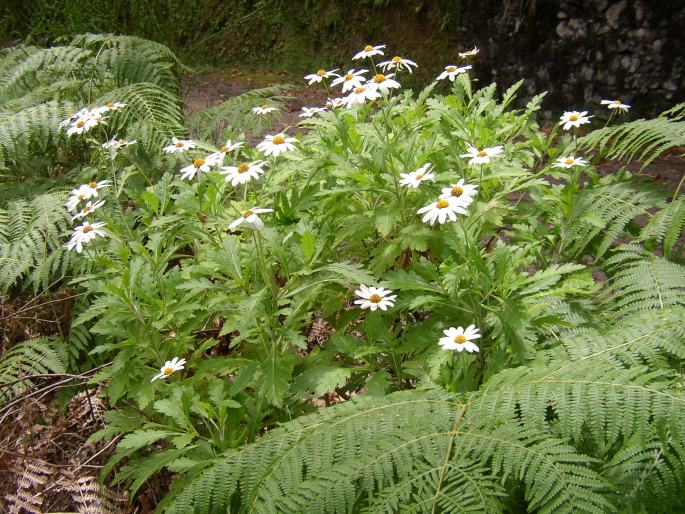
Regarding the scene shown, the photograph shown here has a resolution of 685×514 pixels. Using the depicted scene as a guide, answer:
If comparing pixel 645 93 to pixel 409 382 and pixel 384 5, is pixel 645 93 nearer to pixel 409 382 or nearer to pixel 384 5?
pixel 384 5

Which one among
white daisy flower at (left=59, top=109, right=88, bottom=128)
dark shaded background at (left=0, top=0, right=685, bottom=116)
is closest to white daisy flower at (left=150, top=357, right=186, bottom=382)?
white daisy flower at (left=59, top=109, right=88, bottom=128)

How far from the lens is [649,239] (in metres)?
1.69

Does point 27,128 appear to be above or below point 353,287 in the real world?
above

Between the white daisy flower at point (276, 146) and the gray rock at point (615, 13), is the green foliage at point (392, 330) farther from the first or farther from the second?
the gray rock at point (615, 13)

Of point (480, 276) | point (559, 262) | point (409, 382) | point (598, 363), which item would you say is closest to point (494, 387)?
point (598, 363)

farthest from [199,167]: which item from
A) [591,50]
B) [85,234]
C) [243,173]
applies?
[591,50]

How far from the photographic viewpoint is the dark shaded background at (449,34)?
3.91m

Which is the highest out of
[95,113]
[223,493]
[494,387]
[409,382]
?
[95,113]

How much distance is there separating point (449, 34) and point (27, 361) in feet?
14.5

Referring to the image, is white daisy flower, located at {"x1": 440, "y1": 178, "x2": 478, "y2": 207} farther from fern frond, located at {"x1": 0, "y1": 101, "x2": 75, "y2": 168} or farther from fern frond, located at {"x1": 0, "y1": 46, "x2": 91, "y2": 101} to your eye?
fern frond, located at {"x1": 0, "y1": 46, "x2": 91, "y2": 101}

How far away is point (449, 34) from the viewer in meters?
5.27

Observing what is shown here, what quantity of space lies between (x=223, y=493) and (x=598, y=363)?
0.77m

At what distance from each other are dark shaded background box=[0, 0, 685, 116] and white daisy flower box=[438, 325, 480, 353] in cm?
225

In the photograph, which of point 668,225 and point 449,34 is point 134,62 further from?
point 449,34
